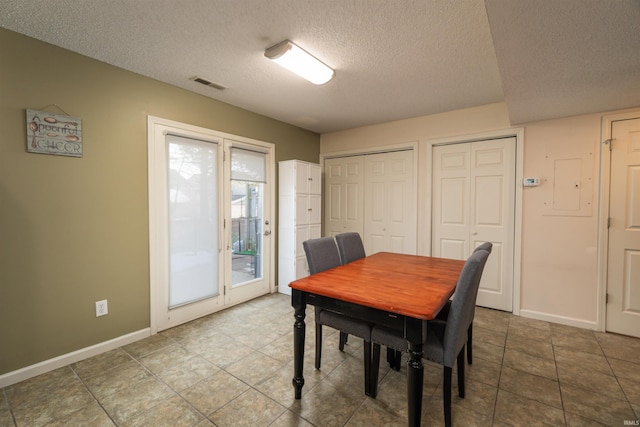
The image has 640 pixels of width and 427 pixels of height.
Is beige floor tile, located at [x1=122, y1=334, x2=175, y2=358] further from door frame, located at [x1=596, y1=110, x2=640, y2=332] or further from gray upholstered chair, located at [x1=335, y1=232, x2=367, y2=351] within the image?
door frame, located at [x1=596, y1=110, x2=640, y2=332]

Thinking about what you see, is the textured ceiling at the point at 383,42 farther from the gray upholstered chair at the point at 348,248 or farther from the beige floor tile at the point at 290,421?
the beige floor tile at the point at 290,421

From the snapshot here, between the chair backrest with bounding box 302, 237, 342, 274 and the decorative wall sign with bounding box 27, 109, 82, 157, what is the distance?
6.44 ft

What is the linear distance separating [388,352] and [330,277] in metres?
0.82

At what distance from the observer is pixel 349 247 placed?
8.46ft

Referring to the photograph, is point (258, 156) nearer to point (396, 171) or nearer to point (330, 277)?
point (396, 171)

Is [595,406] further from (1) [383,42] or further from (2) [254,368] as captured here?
(1) [383,42]

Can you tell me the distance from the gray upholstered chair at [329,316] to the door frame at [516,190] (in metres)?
1.79

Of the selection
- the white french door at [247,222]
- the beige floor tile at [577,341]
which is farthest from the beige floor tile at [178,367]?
the beige floor tile at [577,341]

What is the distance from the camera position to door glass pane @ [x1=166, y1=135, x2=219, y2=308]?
9.20 ft

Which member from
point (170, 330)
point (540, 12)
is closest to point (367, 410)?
point (170, 330)

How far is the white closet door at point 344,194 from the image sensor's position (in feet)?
14.0

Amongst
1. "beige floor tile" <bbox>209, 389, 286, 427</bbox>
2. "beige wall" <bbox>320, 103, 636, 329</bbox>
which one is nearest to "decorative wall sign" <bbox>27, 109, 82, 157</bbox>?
"beige floor tile" <bbox>209, 389, 286, 427</bbox>

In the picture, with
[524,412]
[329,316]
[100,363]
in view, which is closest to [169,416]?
[100,363]

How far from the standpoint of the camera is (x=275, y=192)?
385 cm
